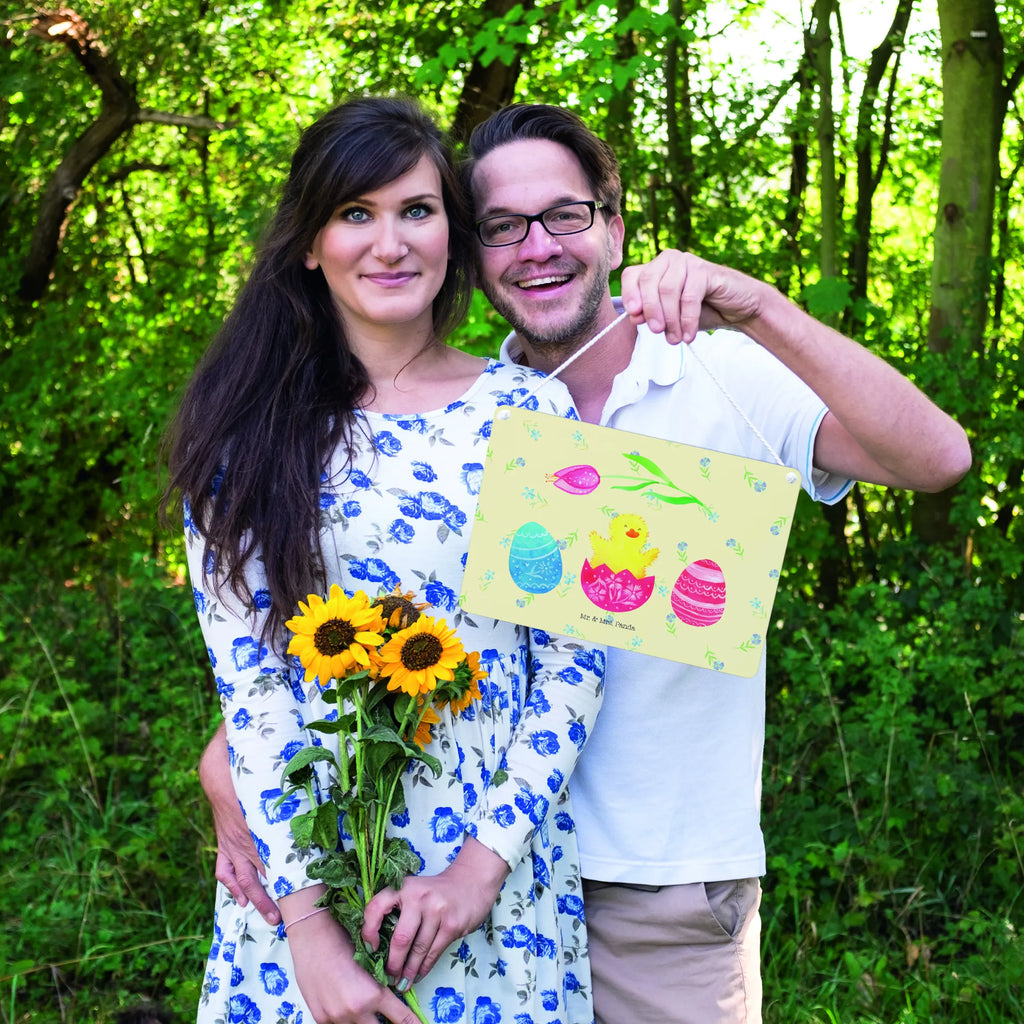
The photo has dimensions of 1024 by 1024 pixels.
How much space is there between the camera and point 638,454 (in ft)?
5.08

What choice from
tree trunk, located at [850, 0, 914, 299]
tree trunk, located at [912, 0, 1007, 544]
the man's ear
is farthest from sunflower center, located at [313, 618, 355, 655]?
tree trunk, located at [850, 0, 914, 299]

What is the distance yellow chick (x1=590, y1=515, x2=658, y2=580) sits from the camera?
1539 millimetres

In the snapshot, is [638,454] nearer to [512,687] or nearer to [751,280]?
[751,280]

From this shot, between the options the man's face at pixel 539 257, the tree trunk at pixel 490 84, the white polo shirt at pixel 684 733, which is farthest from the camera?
the tree trunk at pixel 490 84

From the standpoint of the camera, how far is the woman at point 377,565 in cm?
167

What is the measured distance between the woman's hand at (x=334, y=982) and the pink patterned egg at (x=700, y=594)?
0.67 m

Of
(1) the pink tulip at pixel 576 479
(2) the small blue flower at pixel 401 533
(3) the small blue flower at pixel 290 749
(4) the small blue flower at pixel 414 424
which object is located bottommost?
(3) the small blue flower at pixel 290 749

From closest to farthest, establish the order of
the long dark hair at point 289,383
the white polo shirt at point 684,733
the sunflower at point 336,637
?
the sunflower at point 336,637
the long dark hair at point 289,383
the white polo shirt at point 684,733

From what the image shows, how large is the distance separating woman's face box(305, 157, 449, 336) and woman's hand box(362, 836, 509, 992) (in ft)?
2.96

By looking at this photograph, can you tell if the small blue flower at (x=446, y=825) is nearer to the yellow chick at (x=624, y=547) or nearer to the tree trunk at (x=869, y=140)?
the yellow chick at (x=624, y=547)

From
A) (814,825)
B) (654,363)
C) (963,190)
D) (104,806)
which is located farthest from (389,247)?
(963,190)

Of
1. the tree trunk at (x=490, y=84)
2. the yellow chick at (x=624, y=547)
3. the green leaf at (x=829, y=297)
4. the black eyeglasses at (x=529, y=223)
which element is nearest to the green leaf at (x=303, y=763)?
the yellow chick at (x=624, y=547)

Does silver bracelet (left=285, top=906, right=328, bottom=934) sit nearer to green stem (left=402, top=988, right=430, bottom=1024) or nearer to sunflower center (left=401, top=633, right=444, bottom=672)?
green stem (left=402, top=988, right=430, bottom=1024)

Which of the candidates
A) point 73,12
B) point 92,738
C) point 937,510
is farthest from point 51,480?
point 937,510
